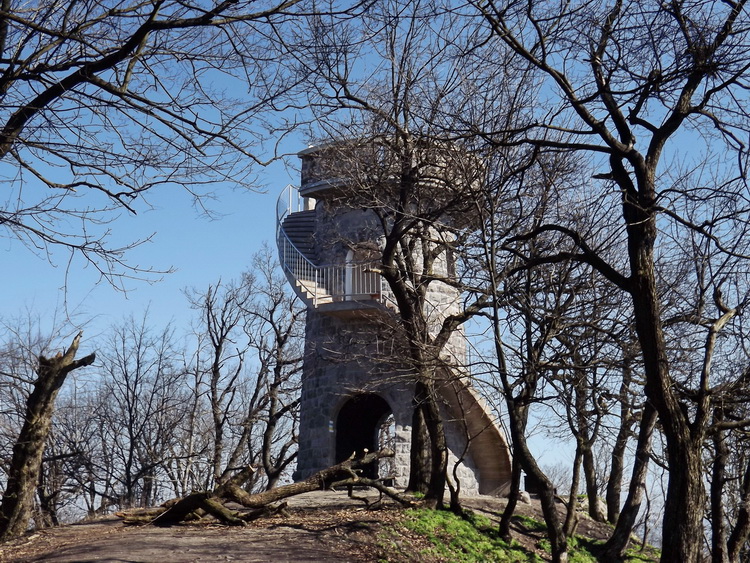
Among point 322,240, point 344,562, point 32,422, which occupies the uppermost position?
point 322,240

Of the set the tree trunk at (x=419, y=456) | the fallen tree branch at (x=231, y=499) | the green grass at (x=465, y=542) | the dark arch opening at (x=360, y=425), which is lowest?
the green grass at (x=465, y=542)

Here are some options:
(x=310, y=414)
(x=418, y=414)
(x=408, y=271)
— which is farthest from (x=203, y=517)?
(x=310, y=414)

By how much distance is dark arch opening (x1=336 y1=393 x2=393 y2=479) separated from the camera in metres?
19.2

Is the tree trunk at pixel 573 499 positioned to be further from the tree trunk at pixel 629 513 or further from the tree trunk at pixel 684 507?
the tree trunk at pixel 684 507

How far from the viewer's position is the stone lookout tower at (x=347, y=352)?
17.3 m

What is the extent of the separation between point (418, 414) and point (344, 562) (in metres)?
4.31

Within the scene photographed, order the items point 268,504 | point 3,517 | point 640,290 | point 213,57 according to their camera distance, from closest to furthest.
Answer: point 213,57 < point 640,290 < point 3,517 < point 268,504

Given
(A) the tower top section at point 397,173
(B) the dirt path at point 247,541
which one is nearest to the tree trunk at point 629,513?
(B) the dirt path at point 247,541

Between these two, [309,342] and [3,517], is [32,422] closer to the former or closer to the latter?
[3,517]

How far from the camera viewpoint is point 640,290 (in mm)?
7633

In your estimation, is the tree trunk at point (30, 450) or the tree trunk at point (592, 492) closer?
the tree trunk at point (30, 450)

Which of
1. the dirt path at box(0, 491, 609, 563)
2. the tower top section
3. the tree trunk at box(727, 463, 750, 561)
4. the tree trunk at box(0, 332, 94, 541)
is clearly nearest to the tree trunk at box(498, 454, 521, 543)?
the dirt path at box(0, 491, 609, 563)

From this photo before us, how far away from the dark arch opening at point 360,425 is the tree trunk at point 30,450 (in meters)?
8.77

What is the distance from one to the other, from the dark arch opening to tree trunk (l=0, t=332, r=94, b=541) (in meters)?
8.77
